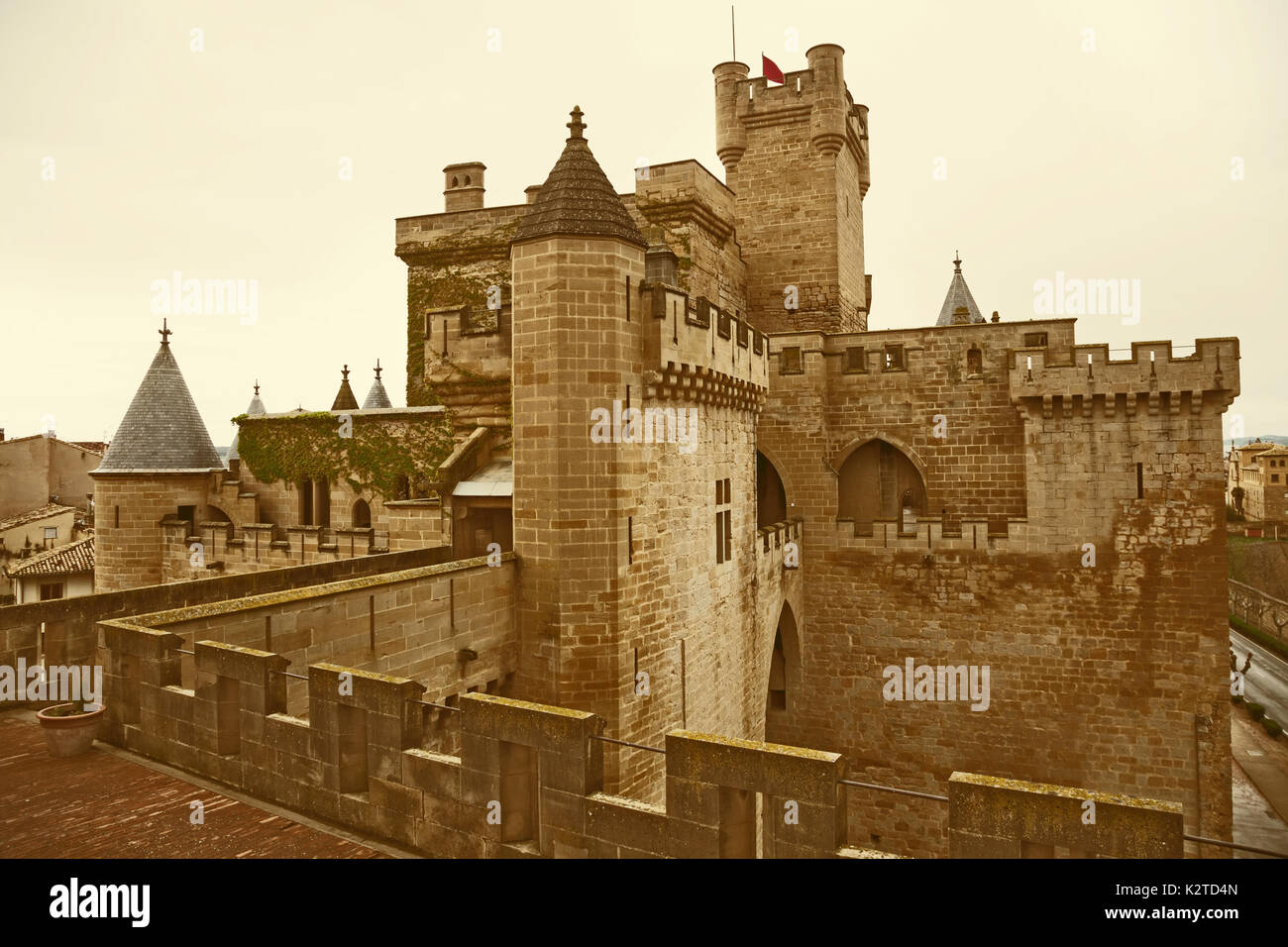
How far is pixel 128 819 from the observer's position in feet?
20.5

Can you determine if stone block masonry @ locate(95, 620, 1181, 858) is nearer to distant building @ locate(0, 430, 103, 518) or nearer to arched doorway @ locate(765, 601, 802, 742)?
arched doorway @ locate(765, 601, 802, 742)

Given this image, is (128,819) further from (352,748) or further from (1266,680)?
(1266,680)

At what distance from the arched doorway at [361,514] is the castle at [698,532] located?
108 mm

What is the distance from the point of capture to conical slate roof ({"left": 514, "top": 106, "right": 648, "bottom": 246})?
11.6 metres

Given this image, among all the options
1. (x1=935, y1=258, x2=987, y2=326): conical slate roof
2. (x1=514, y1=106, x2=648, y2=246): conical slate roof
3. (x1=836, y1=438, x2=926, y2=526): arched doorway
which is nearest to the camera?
(x1=514, y1=106, x2=648, y2=246): conical slate roof

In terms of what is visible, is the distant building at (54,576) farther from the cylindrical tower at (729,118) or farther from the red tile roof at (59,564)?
the cylindrical tower at (729,118)

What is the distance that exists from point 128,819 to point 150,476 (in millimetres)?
19797

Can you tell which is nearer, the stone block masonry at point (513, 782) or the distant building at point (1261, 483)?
the stone block masonry at point (513, 782)

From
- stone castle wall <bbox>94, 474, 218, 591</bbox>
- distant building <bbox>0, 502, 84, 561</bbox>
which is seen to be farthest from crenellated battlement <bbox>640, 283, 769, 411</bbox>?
distant building <bbox>0, 502, 84, 561</bbox>

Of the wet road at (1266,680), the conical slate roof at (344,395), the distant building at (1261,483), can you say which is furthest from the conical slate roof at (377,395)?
the distant building at (1261,483)

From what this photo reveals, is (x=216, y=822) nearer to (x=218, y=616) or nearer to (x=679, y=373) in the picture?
(x=218, y=616)

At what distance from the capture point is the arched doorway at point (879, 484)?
22.4 m

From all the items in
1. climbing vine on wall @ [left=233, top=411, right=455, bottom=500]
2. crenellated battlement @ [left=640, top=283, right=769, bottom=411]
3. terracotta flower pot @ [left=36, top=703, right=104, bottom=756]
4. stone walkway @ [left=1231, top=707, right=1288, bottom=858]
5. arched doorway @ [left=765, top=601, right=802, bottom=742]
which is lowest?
stone walkway @ [left=1231, top=707, right=1288, bottom=858]
